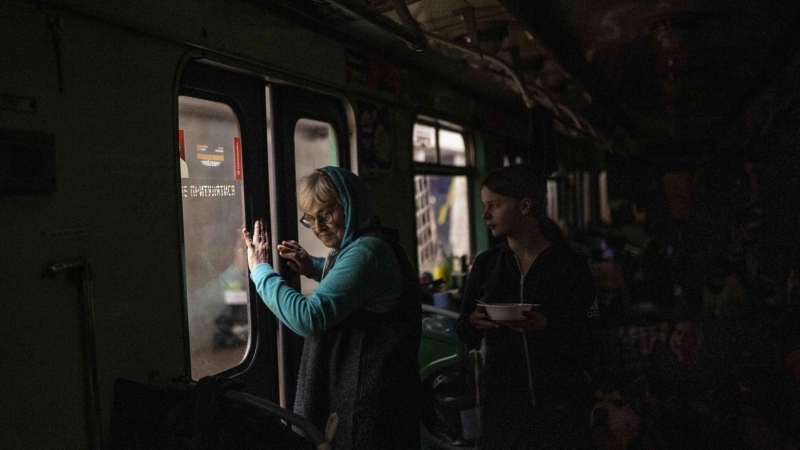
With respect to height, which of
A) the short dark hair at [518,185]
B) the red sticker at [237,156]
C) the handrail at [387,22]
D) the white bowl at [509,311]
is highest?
the handrail at [387,22]

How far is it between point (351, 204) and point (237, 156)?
0.78 m

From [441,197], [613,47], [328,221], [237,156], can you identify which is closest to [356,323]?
[328,221]

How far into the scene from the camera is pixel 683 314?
4.02 metres

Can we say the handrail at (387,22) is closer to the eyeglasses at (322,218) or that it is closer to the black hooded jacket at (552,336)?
the eyeglasses at (322,218)

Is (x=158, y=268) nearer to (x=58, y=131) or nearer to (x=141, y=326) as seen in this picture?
(x=141, y=326)

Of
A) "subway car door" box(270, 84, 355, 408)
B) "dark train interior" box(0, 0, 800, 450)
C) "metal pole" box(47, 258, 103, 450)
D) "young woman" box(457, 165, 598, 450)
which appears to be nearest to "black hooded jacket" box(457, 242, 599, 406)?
"young woman" box(457, 165, 598, 450)

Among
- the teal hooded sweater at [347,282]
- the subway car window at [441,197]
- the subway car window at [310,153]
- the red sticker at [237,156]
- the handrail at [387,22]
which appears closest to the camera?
the teal hooded sweater at [347,282]

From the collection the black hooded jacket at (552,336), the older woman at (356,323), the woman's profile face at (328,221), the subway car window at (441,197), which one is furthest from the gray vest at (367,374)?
the subway car window at (441,197)

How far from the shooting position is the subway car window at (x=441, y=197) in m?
4.59

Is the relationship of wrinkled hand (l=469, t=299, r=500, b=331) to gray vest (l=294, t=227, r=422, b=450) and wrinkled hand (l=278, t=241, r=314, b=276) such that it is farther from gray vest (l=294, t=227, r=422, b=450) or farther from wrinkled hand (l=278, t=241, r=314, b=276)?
wrinkled hand (l=278, t=241, r=314, b=276)

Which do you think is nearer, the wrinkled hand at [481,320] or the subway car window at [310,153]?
the wrinkled hand at [481,320]

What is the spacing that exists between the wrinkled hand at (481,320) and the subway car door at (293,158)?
3.42 ft

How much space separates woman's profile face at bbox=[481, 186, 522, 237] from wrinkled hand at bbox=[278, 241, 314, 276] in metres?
0.73

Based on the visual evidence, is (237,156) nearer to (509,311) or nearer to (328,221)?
(328,221)
